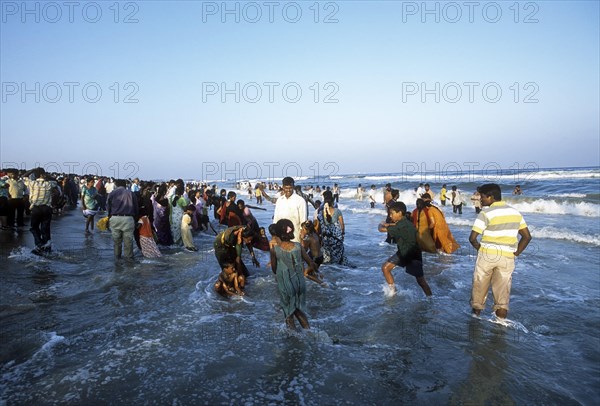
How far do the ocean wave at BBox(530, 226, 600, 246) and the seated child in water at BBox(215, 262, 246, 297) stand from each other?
11.8 metres

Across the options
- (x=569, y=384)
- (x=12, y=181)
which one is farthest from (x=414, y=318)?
(x=12, y=181)

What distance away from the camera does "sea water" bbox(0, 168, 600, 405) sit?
341 centimetres

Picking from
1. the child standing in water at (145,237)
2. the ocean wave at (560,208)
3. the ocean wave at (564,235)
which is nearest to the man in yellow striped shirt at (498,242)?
the child standing in water at (145,237)

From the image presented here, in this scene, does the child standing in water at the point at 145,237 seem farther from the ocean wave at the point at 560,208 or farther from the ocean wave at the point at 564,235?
the ocean wave at the point at 560,208

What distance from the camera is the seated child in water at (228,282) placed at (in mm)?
6367

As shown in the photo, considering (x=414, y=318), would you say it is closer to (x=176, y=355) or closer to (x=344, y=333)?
(x=344, y=333)

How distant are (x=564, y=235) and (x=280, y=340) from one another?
43.3ft

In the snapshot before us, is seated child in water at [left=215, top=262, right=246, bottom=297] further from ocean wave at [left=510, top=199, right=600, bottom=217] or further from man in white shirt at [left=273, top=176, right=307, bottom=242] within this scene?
ocean wave at [left=510, top=199, right=600, bottom=217]

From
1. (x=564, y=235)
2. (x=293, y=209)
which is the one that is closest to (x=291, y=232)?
(x=293, y=209)

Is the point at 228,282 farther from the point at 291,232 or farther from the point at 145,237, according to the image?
the point at 145,237

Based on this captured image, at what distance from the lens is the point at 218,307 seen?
5.79 meters

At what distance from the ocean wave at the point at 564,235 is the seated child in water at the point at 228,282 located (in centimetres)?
1182

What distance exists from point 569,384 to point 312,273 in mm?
4506

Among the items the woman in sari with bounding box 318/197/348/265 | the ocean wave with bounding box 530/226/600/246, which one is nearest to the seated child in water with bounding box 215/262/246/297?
the woman in sari with bounding box 318/197/348/265
